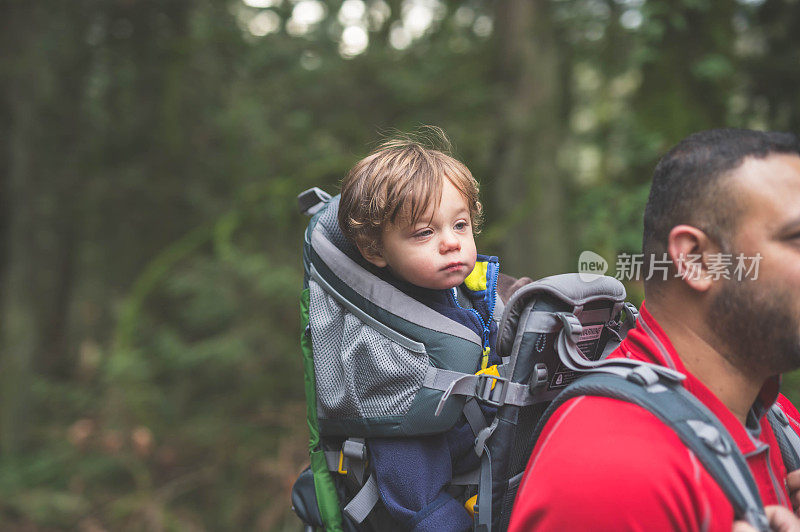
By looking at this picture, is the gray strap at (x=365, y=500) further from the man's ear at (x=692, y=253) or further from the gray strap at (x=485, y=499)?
the man's ear at (x=692, y=253)

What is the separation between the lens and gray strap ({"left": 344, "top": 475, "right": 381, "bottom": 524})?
6.77 ft

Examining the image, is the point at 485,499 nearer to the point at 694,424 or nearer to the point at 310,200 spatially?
the point at 694,424

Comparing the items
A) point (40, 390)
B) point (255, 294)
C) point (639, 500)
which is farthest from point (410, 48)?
point (40, 390)

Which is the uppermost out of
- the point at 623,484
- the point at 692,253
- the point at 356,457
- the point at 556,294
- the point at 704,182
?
the point at 704,182

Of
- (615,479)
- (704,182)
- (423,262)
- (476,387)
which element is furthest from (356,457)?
(704,182)

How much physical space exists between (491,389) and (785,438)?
0.80 metres

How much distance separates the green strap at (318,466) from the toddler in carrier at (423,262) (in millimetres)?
204

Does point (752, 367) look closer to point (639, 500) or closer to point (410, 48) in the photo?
point (639, 500)

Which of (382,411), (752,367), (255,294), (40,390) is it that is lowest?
(40,390)

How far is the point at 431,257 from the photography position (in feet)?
6.82

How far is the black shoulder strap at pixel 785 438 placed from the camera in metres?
1.74

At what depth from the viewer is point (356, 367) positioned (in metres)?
2.07

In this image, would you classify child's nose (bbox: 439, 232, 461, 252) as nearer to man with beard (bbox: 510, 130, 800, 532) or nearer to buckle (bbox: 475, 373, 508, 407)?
buckle (bbox: 475, 373, 508, 407)

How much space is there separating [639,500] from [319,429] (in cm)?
117
